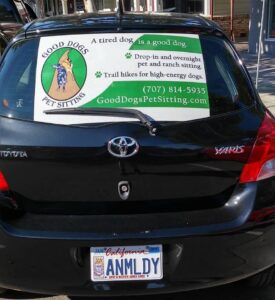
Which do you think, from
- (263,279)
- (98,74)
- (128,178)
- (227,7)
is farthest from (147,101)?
(227,7)

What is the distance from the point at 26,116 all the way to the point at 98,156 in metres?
0.46

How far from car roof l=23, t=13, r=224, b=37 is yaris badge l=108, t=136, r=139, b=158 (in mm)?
780

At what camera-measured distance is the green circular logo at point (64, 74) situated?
2.97 metres

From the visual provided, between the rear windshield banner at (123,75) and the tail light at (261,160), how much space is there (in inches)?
12.3

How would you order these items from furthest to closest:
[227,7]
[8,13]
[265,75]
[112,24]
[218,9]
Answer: [227,7] < [218,9] < [8,13] < [265,75] < [112,24]

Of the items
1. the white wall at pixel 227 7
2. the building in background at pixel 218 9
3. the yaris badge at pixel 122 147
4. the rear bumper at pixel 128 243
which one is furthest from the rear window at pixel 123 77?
the white wall at pixel 227 7

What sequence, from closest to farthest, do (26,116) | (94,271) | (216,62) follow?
(94,271) < (26,116) < (216,62)

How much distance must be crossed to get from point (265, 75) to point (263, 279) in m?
9.05

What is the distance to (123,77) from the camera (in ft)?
9.87

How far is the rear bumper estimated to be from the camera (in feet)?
8.78

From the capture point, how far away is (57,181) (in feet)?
9.17

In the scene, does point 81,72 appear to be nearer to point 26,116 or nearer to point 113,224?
point 26,116

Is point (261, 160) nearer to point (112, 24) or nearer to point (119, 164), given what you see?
point (119, 164)

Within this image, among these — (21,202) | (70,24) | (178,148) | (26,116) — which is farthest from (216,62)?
(21,202)
